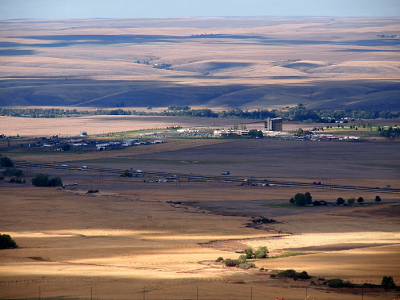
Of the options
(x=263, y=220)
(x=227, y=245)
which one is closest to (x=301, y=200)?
(x=263, y=220)

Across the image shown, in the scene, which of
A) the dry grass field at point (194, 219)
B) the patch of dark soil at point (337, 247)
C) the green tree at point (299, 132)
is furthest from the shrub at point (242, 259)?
the green tree at point (299, 132)

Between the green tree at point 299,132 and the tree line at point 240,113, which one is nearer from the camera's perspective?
the green tree at point 299,132

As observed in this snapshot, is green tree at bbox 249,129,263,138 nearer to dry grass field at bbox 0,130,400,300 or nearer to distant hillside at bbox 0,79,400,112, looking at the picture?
dry grass field at bbox 0,130,400,300

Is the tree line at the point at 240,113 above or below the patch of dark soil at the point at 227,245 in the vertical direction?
above

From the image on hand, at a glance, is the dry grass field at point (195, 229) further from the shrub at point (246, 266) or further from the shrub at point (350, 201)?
the shrub at point (350, 201)

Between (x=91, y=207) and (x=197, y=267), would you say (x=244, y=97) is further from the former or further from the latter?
(x=197, y=267)

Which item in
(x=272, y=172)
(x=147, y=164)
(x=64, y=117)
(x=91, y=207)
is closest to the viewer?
(x=91, y=207)

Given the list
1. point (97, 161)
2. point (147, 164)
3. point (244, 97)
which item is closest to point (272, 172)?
point (147, 164)

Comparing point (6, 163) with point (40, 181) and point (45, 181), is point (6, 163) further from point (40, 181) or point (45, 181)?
point (45, 181)
